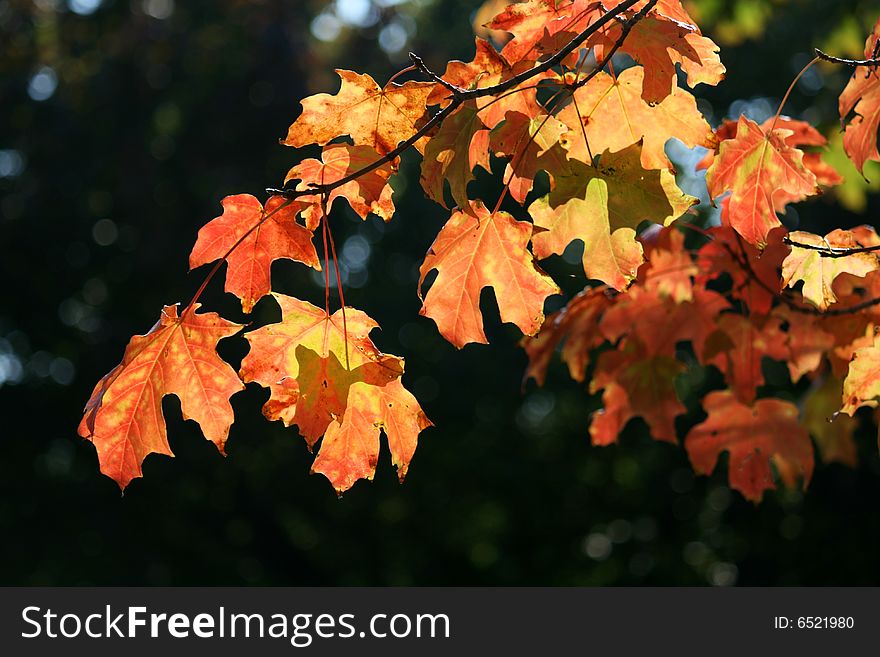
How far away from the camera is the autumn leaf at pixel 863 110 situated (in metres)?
1.95

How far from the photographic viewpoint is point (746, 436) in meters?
2.95

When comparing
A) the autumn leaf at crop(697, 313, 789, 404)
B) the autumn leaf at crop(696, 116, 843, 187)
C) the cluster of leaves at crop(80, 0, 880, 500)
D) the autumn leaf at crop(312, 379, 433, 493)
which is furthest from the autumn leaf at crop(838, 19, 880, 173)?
the autumn leaf at crop(312, 379, 433, 493)

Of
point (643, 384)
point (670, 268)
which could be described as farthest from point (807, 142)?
point (643, 384)

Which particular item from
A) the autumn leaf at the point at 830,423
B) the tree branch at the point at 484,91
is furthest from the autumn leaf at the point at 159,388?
the autumn leaf at the point at 830,423

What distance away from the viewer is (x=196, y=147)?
13.1 meters

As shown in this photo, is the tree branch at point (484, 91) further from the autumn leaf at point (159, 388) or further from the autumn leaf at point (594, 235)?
the autumn leaf at point (159, 388)

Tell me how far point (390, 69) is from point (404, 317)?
11.2 feet

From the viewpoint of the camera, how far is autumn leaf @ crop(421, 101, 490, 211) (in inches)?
64.4

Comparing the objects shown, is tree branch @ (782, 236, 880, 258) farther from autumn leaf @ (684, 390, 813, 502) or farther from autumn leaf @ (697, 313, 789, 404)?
autumn leaf @ (684, 390, 813, 502)

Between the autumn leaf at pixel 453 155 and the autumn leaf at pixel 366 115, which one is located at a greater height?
the autumn leaf at pixel 366 115

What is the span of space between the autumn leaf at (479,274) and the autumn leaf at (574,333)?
34.4 inches

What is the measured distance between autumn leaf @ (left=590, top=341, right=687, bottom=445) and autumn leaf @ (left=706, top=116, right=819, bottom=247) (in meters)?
0.98

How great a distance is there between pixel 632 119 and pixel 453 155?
0.50 meters

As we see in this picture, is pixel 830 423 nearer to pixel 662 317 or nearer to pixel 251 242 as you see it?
pixel 662 317
